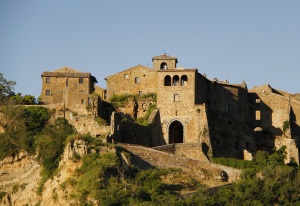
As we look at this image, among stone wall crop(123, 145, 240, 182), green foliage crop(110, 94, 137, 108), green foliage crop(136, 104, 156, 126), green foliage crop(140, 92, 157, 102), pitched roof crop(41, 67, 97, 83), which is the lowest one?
stone wall crop(123, 145, 240, 182)

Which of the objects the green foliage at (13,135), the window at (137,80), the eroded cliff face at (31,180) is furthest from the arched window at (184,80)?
the eroded cliff face at (31,180)

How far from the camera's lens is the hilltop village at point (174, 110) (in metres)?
77.8

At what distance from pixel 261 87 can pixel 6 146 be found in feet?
85.8

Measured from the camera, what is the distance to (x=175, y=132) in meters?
80.7

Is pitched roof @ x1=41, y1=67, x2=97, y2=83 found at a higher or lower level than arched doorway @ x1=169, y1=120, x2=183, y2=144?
higher

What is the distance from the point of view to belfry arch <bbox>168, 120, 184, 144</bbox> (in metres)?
80.0

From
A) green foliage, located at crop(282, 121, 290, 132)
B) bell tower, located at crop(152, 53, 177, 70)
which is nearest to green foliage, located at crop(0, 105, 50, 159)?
bell tower, located at crop(152, 53, 177, 70)

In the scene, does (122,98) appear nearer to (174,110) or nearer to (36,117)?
(174,110)

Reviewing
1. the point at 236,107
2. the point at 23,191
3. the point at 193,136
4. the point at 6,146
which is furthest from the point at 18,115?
the point at 236,107

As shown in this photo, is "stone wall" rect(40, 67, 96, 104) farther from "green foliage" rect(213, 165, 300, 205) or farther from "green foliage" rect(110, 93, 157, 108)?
"green foliage" rect(213, 165, 300, 205)

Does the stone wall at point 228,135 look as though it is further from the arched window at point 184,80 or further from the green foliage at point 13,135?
the green foliage at point 13,135

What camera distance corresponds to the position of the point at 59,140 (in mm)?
71125

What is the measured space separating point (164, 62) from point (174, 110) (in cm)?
657

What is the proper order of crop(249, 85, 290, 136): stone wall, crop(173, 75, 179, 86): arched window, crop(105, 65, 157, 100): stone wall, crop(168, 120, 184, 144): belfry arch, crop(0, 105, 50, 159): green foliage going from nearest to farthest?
crop(0, 105, 50, 159): green foliage < crop(168, 120, 184, 144): belfry arch < crop(173, 75, 179, 86): arched window < crop(105, 65, 157, 100): stone wall < crop(249, 85, 290, 136): stone wall
